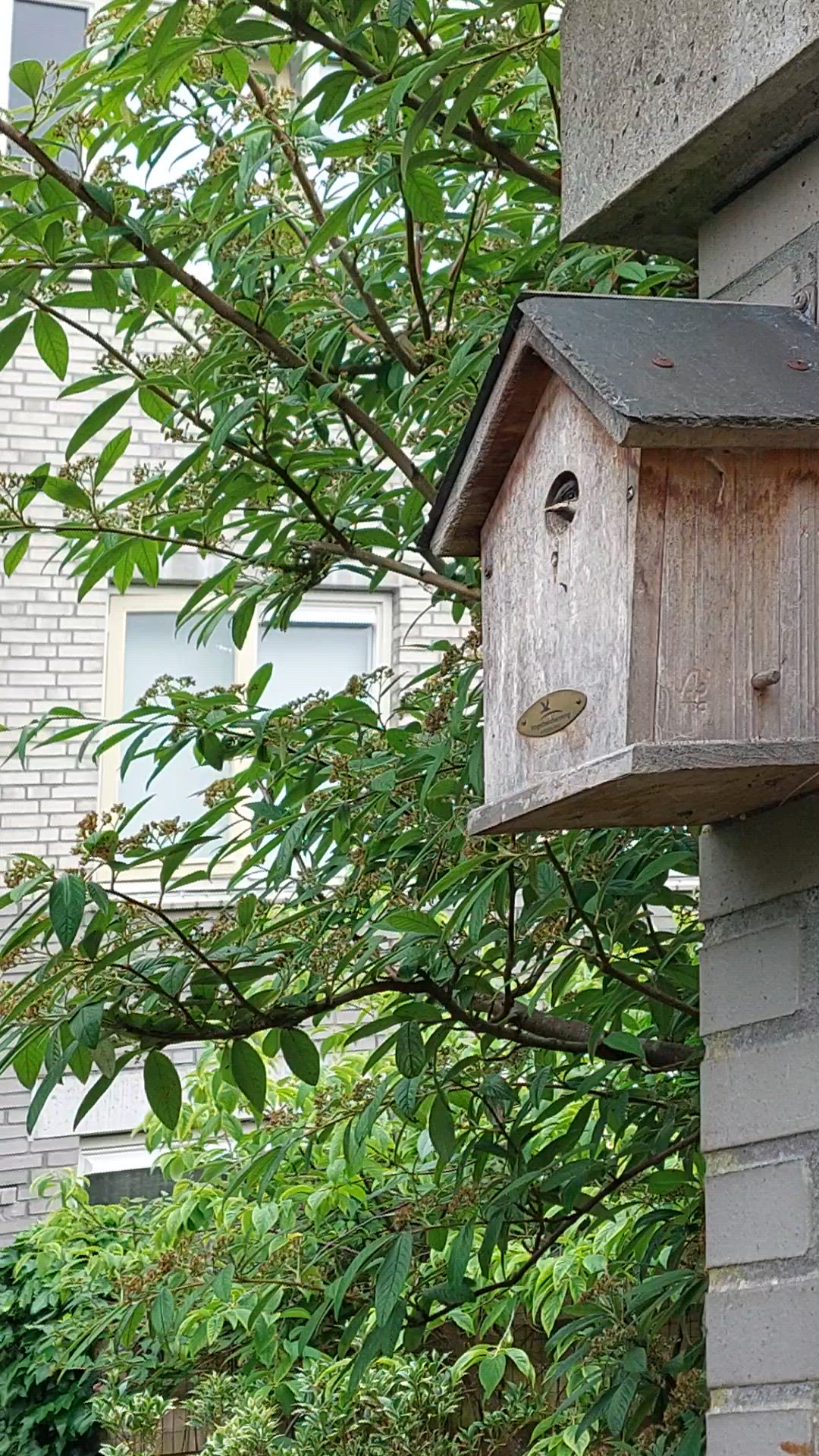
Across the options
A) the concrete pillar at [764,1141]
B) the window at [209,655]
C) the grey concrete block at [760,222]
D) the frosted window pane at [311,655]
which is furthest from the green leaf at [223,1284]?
the frosted window pane at [311,655]

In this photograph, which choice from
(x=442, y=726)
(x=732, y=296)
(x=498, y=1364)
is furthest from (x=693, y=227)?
(x=498, y=1364)

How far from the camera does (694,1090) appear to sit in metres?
2.44

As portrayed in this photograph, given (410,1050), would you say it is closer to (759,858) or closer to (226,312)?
(759,858)

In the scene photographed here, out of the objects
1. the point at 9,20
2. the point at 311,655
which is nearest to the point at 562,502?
the point at 311,655

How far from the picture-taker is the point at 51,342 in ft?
7.28

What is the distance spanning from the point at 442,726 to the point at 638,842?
352 mm

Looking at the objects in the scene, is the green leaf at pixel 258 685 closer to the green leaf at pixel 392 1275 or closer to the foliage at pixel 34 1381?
the green leaf at pixel 392 1275

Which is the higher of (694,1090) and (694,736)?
(694,736)

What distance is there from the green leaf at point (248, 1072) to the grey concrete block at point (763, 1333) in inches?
28.6

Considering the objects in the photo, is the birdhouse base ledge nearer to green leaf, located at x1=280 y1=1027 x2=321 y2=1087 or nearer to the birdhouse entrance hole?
the birdhouse entrance hole

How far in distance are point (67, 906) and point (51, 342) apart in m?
0.83

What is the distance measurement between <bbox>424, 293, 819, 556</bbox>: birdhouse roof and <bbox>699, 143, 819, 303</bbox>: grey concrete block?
0.30ft

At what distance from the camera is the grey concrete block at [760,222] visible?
4.91ft

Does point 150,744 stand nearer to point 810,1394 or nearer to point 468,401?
point 468,401
